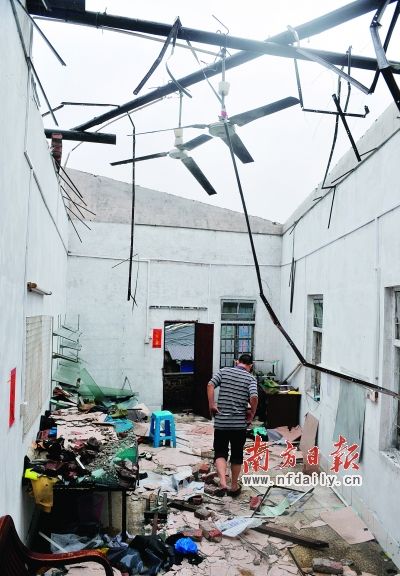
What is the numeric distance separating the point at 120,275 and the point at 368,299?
649 centimetres

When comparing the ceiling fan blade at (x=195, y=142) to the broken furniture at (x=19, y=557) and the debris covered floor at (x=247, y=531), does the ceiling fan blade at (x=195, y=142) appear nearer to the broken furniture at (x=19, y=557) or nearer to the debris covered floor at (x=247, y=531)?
the broken furniture at (x=19, y=557)

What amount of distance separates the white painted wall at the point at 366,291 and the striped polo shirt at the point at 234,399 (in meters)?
1.46

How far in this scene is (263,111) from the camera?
3.40 metres

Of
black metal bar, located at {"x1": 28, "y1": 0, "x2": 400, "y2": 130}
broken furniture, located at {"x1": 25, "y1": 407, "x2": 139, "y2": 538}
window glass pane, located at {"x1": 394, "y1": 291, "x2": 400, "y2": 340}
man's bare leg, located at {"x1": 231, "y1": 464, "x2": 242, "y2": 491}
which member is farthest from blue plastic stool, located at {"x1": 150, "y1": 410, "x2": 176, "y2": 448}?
black metal bar, located at {"x1": 28, "y1": 0, "x2": 400, "y2": 130}

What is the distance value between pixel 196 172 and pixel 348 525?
440cm

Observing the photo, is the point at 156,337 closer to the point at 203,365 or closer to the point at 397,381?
the point at 203,365

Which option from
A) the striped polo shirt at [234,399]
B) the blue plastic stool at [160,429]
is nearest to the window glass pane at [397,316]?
the striped polo shirt at [234,399]

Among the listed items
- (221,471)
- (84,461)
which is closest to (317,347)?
(221,471)

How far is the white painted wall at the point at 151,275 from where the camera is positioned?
10.6 metres

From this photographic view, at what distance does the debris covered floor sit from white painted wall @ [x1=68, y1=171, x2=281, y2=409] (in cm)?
368

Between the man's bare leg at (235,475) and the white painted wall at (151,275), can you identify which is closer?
the man's bare leg at (235,475)

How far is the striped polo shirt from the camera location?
6043mm

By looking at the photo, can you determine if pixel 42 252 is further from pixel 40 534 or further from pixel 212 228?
pixel 212 228

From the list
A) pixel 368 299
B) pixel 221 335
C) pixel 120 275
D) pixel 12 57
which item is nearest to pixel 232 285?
pixel 221 335
